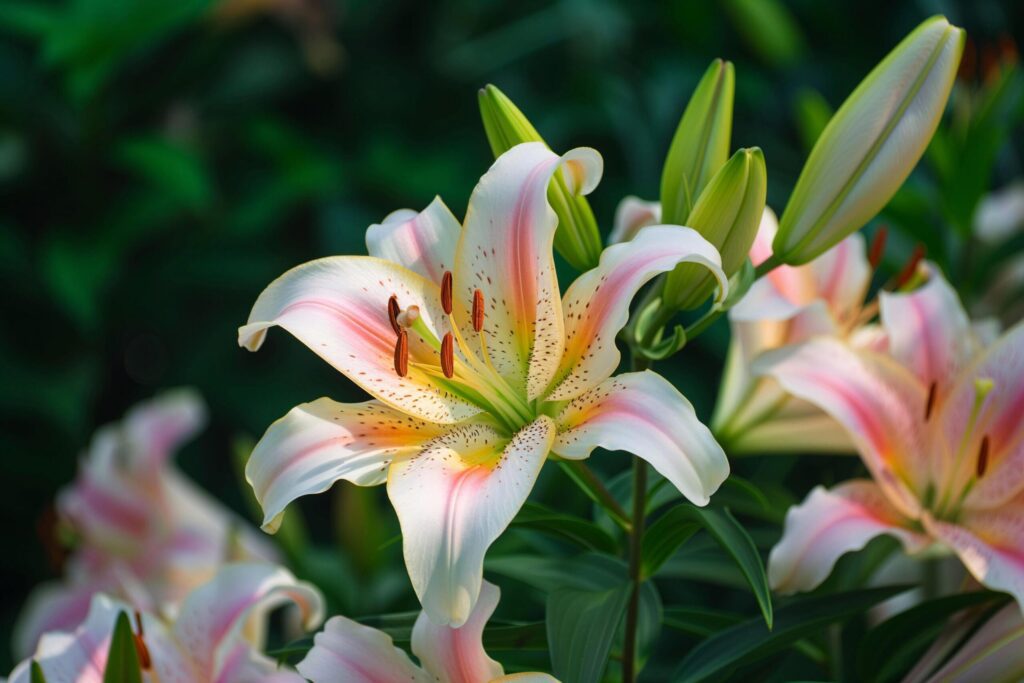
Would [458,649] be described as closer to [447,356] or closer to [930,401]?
[447,356]

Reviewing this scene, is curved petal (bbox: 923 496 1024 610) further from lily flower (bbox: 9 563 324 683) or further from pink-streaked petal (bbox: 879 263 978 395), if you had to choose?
lily flower (bbox: 9 563 324 683)

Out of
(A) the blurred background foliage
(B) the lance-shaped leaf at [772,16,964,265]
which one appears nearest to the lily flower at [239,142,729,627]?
(B) the lance-shaped leaf at [772,16,964,265]

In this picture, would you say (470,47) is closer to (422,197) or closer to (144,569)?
(422,197)

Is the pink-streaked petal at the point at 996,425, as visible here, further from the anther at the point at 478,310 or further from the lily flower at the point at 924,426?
the anther at the point at 478,310

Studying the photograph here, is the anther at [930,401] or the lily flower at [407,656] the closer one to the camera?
the lily flower at [407,656]

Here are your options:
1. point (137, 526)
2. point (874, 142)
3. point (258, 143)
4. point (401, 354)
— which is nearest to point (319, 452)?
point (401, 354)

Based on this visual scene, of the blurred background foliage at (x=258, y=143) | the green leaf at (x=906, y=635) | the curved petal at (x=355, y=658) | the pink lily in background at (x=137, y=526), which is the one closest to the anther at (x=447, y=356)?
the curved petal at (x=355, y=658)
